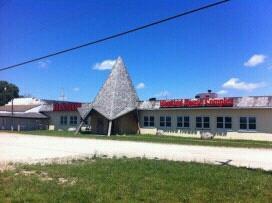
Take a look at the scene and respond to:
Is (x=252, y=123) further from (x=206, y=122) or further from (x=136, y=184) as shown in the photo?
(x=136, y=184)

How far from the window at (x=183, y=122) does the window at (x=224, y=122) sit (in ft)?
11.4

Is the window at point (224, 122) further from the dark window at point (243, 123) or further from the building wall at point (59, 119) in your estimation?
the building wall at point (59, 119)

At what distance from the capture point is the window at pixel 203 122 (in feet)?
131

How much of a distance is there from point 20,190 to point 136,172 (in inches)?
167

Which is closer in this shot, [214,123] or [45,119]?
[214,123]

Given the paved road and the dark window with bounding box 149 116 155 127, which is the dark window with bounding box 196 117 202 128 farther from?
the paved road

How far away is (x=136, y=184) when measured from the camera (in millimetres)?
10812

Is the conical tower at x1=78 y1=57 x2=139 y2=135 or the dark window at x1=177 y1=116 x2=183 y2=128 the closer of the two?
the dark window at x1=177 y1=116 x2=183 y2=128

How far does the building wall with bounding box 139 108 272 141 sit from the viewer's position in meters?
35.7

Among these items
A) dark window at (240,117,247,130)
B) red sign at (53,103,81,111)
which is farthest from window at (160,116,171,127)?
red sign at (53,103,81,111)

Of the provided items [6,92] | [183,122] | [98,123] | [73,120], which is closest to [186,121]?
[183,122]

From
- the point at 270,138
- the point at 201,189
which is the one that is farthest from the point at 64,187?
the point at 270,138

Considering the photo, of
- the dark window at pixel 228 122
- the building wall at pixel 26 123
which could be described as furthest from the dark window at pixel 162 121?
the building wall at pixel 26 123

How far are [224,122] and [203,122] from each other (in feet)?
7.63
